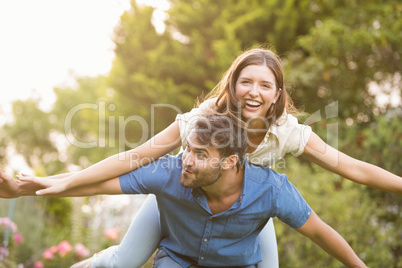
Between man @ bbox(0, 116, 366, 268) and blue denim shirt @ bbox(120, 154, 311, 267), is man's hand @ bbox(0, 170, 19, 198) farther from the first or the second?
blue denim shirt @ bbox(120, 154, 311, 267)

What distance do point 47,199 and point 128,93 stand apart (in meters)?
5.08

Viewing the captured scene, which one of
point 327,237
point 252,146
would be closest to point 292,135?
point 252,146

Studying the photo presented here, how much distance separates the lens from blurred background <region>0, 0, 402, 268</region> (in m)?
5.94

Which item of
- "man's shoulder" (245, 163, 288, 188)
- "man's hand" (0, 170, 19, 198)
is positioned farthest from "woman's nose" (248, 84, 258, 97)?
"man's hand" (0, 170, 19, 198)

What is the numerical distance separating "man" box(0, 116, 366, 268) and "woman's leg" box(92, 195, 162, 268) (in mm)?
198

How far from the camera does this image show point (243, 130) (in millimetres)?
3004

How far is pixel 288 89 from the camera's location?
5.79 m

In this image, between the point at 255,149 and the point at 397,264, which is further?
the point at 397,264

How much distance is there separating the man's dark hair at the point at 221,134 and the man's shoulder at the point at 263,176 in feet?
0.31

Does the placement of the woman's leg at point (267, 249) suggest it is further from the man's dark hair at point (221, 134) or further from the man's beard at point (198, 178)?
the man's beard at point (198, 178)

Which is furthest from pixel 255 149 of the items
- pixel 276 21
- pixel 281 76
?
pixel 276 21

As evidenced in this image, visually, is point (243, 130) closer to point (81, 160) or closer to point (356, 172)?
point (356, 172)

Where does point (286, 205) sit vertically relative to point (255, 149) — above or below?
below

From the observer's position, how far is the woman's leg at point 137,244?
10.6 feet
